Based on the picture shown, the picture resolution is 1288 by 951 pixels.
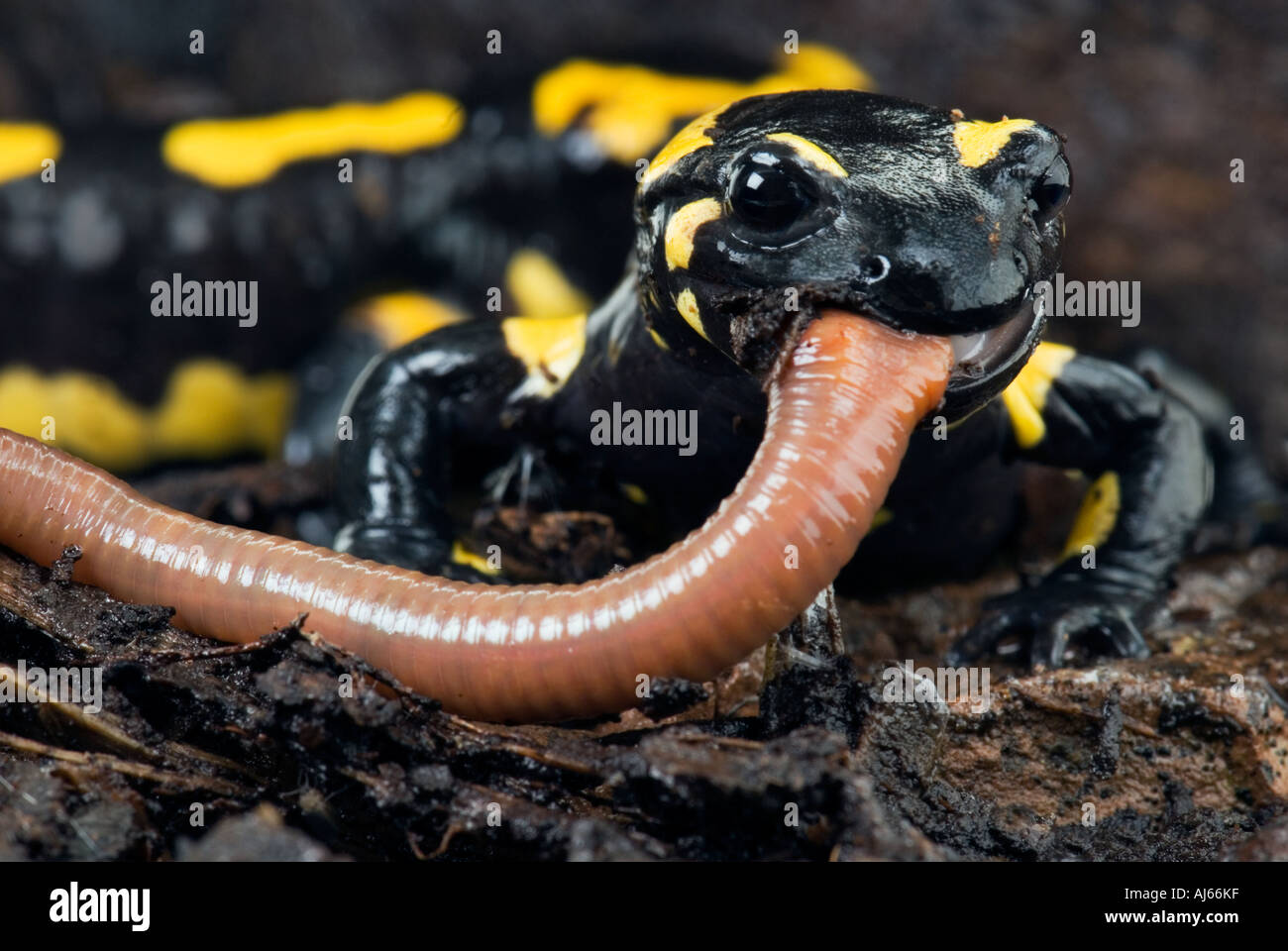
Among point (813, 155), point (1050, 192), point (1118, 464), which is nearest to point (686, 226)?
point (813, 155)

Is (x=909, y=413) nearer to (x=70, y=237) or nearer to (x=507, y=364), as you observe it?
(x=507, y=364)

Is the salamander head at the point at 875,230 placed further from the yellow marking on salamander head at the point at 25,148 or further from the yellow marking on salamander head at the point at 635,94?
the yellow marking on salamander head at the point at 25,148

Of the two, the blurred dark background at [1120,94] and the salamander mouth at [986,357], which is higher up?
the blurred dark background at [1120,94]

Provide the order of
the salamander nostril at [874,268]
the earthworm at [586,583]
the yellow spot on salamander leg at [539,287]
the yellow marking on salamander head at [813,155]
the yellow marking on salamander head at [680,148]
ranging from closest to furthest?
the earthworm at [586,583], the salamander nostril at [874,268], the yellow marking on salamander head at [813,155], the yellow marking on salamander head at [680,148], the yellow spot on salamander leg at [539,287]

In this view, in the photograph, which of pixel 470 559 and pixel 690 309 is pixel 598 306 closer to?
pixel 470 559

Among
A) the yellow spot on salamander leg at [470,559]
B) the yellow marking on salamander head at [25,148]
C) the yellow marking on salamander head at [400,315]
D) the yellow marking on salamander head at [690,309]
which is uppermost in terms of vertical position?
the yellow marking on salamander head at [25,148]

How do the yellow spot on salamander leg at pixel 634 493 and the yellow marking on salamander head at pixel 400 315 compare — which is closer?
the yellow spot on salamander leg at pixel 634 493

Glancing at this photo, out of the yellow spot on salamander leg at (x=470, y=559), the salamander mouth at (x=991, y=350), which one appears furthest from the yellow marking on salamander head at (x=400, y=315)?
the salamander mouth at (x=991, y=350)
